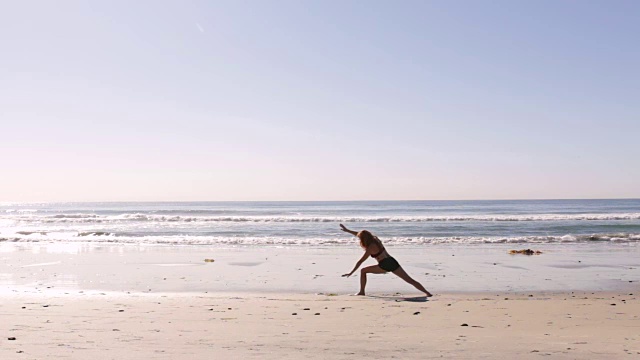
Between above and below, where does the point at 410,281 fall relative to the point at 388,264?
below

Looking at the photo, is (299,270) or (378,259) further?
(299,270)

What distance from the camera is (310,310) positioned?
27.3 feet

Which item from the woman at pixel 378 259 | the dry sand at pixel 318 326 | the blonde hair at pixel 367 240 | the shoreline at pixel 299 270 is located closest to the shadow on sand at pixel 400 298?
the dry sand at pixel 318 326

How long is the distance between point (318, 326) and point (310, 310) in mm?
1260

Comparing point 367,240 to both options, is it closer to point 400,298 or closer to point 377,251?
point 377,251

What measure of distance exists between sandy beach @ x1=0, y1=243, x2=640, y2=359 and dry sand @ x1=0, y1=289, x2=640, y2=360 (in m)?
0.02

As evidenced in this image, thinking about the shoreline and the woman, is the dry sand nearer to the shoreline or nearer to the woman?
the woman

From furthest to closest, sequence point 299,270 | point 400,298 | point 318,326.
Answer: point 299,270 → point 400,298 → point 318,326

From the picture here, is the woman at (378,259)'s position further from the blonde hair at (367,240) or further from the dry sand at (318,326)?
the dry sand at (318,326)

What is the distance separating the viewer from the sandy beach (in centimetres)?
578

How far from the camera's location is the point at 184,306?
8.58 meters

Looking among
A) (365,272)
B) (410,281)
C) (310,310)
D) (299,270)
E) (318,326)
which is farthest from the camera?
(299,270)

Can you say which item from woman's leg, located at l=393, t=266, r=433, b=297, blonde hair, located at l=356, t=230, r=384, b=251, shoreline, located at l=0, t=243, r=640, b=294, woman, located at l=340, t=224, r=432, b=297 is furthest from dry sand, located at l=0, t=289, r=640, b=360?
shoreline, located at l=0, t=243, r=640, b=294

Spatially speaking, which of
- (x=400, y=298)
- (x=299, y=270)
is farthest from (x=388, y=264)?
(x=299, y=270)
